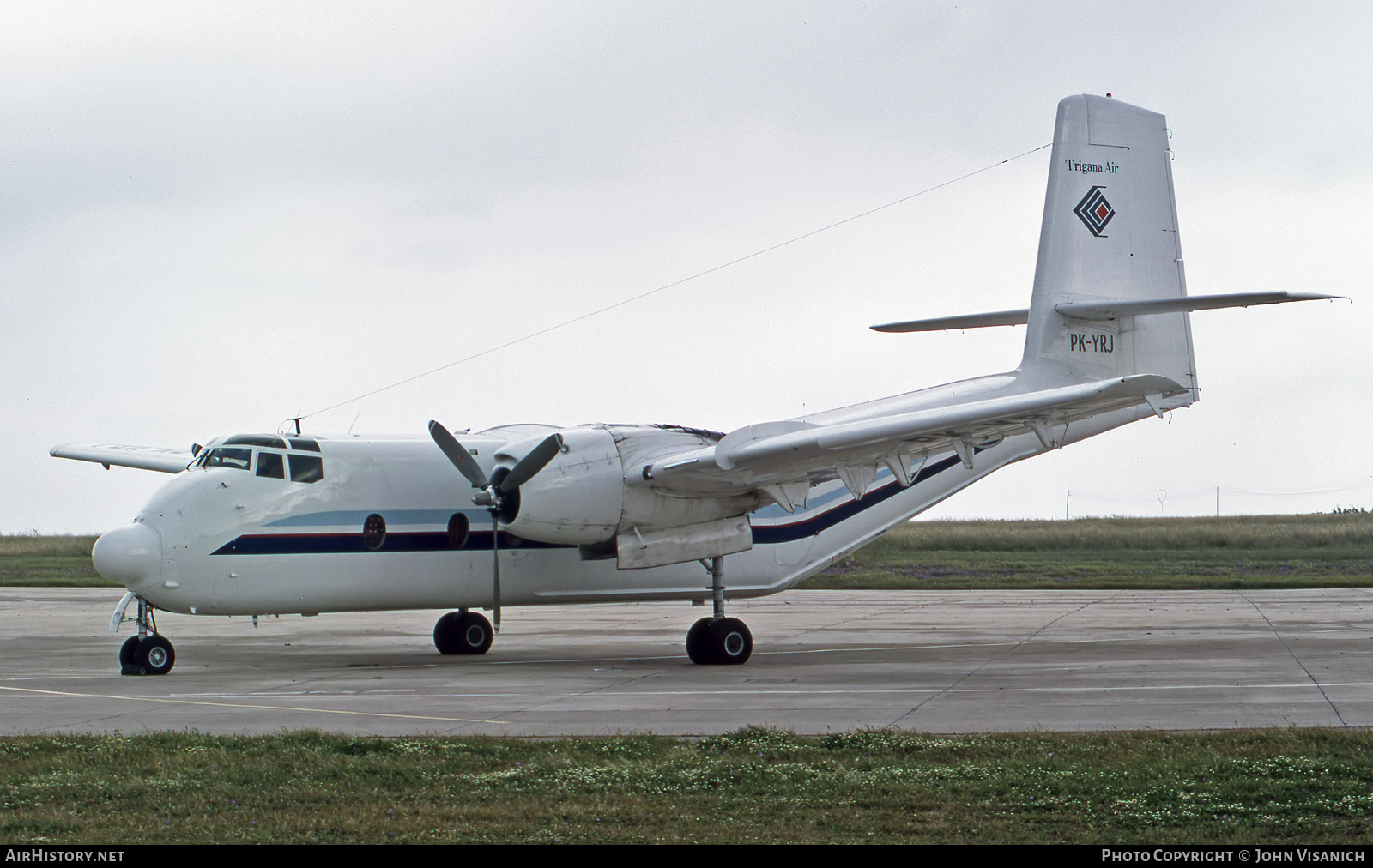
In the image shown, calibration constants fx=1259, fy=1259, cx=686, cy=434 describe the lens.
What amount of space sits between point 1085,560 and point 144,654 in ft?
124

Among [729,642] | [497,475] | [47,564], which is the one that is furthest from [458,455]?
[47,564]

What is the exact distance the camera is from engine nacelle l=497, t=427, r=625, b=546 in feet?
53.6

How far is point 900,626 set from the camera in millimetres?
23219

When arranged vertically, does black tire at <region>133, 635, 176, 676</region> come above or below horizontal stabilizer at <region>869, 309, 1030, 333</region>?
below

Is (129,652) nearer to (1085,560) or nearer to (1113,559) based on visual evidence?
(1085,560)

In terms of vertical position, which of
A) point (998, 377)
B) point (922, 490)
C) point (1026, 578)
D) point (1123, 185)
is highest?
point (1123, 185)

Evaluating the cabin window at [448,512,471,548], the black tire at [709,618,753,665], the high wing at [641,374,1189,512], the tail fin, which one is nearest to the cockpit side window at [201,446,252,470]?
the cabin window at [448,512,471,548]

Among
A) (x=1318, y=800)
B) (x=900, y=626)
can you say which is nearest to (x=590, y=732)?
(x=1318, y=800)

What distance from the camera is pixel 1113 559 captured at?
46.8m

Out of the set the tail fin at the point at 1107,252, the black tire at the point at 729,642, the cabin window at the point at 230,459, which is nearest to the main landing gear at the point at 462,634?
the black tire at the point at 729,642

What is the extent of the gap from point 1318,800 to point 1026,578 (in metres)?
32.2

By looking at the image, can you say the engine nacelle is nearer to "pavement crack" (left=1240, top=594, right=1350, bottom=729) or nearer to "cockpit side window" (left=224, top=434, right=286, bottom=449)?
"cockpit side window" (left=224, top=434, right=286, bottom=449)

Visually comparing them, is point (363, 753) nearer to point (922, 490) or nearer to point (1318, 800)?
point (1318, 800)
